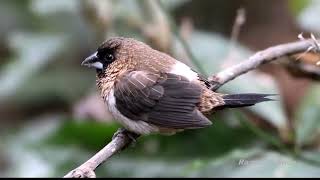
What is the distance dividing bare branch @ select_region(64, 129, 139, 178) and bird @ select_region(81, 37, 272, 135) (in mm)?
105

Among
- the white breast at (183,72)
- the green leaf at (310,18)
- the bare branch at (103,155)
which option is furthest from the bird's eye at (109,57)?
the green leaf at (310,18)

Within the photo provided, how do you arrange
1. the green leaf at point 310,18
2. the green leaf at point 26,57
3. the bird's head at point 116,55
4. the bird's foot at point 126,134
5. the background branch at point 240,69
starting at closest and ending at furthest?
the background branch at point 240,69 → the bird's foot at point 126,134 → the bird's head at point 116,55 → the green leaf at point 310,18 → the green leaf at point 26,57

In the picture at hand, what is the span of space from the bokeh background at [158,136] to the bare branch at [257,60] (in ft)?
0.59

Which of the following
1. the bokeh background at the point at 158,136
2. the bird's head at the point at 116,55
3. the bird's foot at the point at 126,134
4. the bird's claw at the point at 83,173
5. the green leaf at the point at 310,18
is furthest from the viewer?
the green leaf at the point at 310,18

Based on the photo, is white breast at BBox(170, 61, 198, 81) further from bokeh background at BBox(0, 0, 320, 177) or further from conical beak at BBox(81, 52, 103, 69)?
conical beak at BBox(81, 52, 103, 69)

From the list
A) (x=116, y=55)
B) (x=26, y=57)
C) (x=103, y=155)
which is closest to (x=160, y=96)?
(x=116, y=55)

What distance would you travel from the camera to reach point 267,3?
24.2 ft

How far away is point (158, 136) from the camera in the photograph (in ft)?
14.7

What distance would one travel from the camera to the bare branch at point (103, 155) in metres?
2.74

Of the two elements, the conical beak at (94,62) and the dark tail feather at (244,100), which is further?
the conical beak at (94,62)

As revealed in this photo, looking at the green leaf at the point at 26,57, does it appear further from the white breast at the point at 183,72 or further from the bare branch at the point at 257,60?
the bare branch at the point at 257,60

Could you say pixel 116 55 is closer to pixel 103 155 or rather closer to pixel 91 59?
pixel 91 59

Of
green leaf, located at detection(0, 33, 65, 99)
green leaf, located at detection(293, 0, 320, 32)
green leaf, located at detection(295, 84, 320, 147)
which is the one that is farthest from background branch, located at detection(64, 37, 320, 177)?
green leaf, located at detection(0, 33, 65, 99)

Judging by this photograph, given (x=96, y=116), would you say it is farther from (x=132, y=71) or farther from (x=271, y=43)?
(x=271, y=43)
